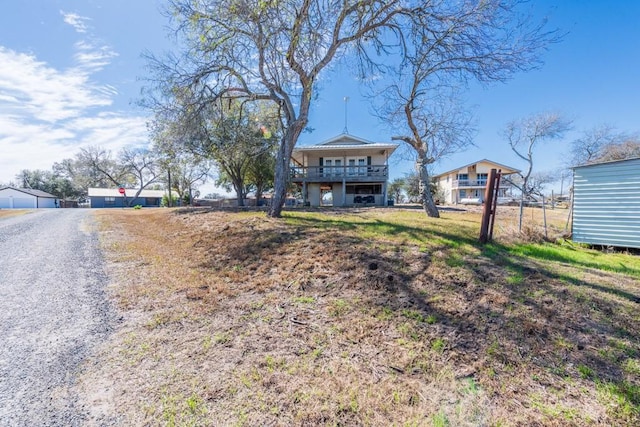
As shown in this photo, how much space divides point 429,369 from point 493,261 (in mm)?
3354

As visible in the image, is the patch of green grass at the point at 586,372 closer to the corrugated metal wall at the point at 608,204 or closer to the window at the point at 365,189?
the corrugated metal wall at the point at 608,204

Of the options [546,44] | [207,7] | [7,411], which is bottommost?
[7,411]

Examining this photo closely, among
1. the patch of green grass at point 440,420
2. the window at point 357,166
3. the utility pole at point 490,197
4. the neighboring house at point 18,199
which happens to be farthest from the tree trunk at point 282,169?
the neighboring house at point 18,199

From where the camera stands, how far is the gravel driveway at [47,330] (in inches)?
71.4

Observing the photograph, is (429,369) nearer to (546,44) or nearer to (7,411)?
(7,411)

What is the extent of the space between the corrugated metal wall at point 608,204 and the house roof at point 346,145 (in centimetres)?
1329

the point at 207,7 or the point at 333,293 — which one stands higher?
the point at 207,7

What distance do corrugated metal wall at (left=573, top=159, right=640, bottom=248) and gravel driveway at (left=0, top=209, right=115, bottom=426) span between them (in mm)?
11398

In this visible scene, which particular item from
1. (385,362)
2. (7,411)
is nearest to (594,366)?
(385,362)

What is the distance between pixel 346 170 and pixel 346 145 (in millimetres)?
2022

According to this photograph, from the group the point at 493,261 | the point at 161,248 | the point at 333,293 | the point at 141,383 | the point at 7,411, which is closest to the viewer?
the point at 7,411

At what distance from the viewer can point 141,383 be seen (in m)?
2.04

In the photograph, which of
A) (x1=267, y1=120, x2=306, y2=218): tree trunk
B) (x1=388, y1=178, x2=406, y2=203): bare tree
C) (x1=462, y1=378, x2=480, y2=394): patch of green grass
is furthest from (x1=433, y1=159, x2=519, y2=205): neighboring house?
(x1=462, y1=378, x2=480, y2=394): patch of green grass

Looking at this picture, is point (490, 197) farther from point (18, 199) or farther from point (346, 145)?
point (18, 199)
